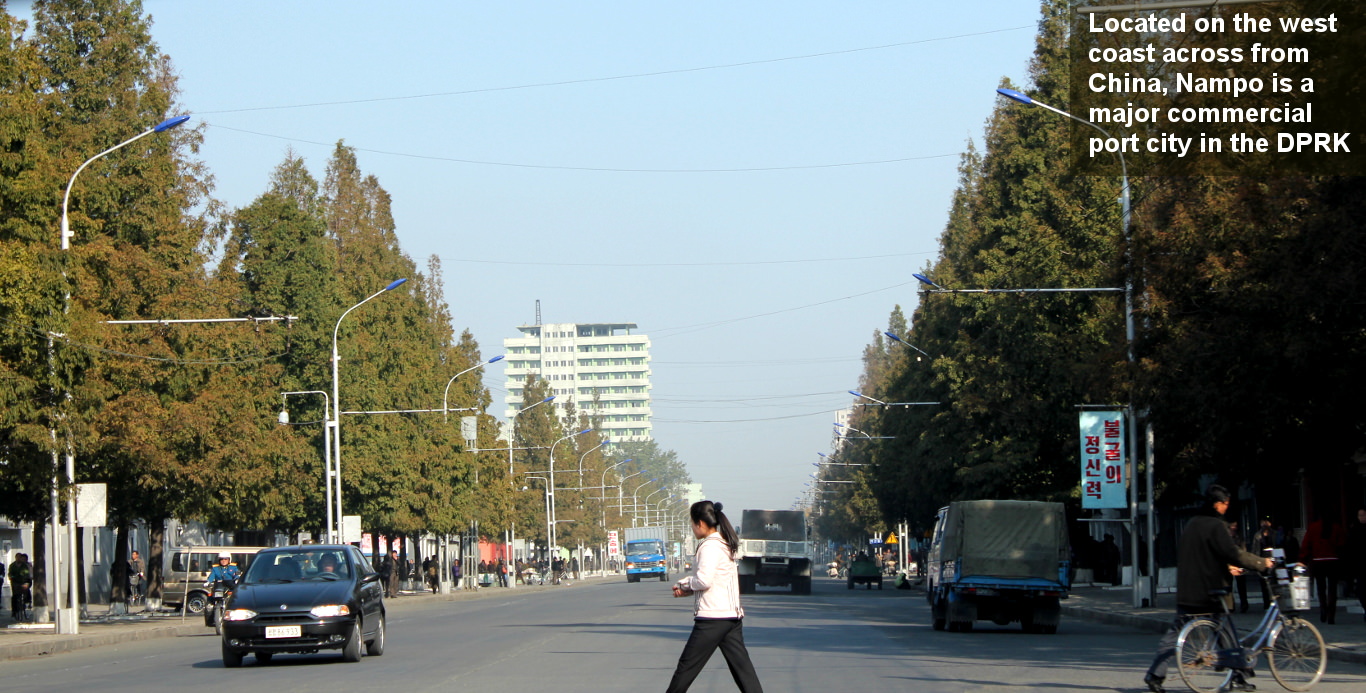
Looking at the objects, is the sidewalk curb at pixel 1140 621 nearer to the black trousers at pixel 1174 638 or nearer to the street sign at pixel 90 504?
the black trousers at pixel 1174 638

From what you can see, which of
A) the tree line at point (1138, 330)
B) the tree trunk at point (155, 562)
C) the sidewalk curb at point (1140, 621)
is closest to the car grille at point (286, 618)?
the sidewalk curb at point (1140, 621)

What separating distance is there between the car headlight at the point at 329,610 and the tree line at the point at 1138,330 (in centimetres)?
1417

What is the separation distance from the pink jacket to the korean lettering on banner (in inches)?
990

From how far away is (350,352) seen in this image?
5778cm

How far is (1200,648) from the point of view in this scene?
542 inches

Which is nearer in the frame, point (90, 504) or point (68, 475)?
point (68, 475)

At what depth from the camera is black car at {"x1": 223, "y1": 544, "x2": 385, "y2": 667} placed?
19.9m

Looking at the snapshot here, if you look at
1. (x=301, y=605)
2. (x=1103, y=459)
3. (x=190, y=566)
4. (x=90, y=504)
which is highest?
(x=1103, y=459)

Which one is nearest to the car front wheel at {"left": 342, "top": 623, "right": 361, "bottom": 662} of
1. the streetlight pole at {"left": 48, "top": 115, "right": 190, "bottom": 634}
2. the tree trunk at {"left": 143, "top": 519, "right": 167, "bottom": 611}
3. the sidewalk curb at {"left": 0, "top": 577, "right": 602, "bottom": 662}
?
the sidewalk curb at {"left": 0, "top": 577, "right": 602, "bottom": 662}

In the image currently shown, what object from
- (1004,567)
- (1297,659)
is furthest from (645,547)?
(1297,659)

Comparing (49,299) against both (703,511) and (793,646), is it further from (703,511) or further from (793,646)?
(703,511)

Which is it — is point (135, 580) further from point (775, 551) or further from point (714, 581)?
point (714, 581)

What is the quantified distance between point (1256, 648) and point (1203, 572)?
0.86m

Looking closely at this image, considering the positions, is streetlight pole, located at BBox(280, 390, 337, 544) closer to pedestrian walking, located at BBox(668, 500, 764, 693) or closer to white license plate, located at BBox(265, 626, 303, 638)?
white license plate, located at BBox(265, 626, 303, 638)
